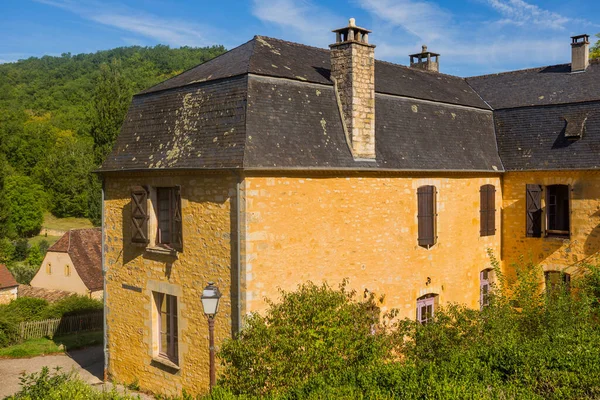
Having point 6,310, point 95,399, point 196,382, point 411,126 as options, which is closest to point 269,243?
point 196,382

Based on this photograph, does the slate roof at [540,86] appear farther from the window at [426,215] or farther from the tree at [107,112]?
the tree at [107,112]

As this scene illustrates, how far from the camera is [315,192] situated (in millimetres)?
12570

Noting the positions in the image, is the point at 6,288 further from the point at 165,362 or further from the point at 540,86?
the point at 540,86

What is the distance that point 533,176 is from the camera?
1736 centimetres

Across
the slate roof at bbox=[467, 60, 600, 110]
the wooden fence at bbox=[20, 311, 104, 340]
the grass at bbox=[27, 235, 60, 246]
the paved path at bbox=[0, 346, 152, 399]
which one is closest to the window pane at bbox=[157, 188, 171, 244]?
the paved path at bbox=[0, 346, 152, 399]

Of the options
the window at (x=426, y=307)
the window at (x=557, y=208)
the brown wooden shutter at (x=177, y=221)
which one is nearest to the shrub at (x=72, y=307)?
the brown wooden shutter at (x=177, y=221)

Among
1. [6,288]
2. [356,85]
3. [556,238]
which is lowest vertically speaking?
[6,288]

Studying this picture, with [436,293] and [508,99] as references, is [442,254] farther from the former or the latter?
[508,99]

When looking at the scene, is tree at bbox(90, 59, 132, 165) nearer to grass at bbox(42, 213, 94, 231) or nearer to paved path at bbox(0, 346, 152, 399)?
paved path at bbox(0, 346, 152, 399)

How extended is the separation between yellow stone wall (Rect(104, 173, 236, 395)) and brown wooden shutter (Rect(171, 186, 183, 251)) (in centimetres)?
17

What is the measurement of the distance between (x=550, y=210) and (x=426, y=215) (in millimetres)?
4915

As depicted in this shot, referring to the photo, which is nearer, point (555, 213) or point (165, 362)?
point (165, 362)

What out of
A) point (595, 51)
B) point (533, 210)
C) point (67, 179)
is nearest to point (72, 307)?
point (533, 210)

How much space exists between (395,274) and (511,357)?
4.91 metres
